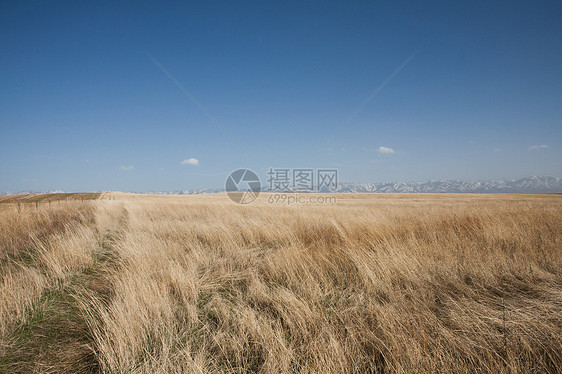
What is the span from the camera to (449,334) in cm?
204

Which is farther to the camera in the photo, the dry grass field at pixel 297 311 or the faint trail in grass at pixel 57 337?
the faint trail in grass at pixel 57 337

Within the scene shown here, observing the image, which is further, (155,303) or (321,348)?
(155,303)

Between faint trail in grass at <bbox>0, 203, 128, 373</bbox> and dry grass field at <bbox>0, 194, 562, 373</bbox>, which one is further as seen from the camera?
faint trail in grass at <bbox>0, 203, 128, 373</bbox>

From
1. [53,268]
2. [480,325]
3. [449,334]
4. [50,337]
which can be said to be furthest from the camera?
[53,268]

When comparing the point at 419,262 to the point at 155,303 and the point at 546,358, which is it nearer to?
the point at 546,358

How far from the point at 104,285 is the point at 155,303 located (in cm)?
148

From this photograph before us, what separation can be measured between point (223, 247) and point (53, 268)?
3130mm

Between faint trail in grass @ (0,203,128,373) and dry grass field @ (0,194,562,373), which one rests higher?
dry grass field @ (0,194,562,373)

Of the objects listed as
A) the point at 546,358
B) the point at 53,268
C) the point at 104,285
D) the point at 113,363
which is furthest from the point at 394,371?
the point at 53,268

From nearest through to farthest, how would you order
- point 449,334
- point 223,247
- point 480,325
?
point 449,334, point 480,325, point 223,247

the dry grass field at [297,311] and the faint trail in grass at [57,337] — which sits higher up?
the dry grass field at [297,311]

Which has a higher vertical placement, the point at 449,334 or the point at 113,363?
the point at 449,334

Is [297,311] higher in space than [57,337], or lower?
higher

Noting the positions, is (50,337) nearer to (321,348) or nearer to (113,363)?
(113,363)
